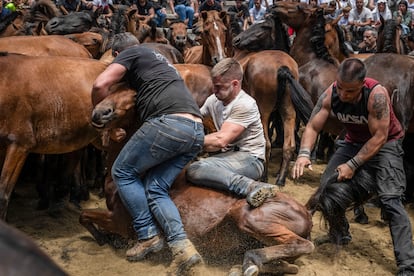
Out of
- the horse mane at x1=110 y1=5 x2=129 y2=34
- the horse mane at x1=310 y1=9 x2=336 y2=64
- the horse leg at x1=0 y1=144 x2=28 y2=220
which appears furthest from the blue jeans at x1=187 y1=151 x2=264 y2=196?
the horse mane at x1=110 y1=5 x2=129 y2=34

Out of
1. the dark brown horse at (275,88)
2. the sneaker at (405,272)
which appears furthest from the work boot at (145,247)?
the dark brown horse at (275,88)

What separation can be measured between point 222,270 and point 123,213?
3.39 ft

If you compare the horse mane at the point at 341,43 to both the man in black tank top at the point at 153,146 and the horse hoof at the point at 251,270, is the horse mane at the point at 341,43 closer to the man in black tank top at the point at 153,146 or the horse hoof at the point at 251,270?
the man in black tank top at the point at 153,146

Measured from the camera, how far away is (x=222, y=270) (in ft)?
15.0

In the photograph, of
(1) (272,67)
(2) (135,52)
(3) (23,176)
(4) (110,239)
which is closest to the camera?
(2) (135,52)

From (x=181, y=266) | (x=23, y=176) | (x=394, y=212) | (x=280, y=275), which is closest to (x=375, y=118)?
(x=394, y=212)

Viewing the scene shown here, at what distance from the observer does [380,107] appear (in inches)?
185

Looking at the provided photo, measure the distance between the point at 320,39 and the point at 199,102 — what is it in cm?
282

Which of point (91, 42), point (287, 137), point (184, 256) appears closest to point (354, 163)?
point (184, 256)

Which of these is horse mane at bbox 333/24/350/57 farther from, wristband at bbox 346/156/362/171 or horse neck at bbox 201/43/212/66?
wristband at bbox 346/156/362/171

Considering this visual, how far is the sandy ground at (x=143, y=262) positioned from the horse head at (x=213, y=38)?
3307mm

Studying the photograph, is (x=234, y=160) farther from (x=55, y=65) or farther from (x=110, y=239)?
(x=55, y=65)

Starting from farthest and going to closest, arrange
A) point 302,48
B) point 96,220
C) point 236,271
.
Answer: point 302,48, point 96,220, point 236,271

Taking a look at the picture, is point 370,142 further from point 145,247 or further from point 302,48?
point 302,48
